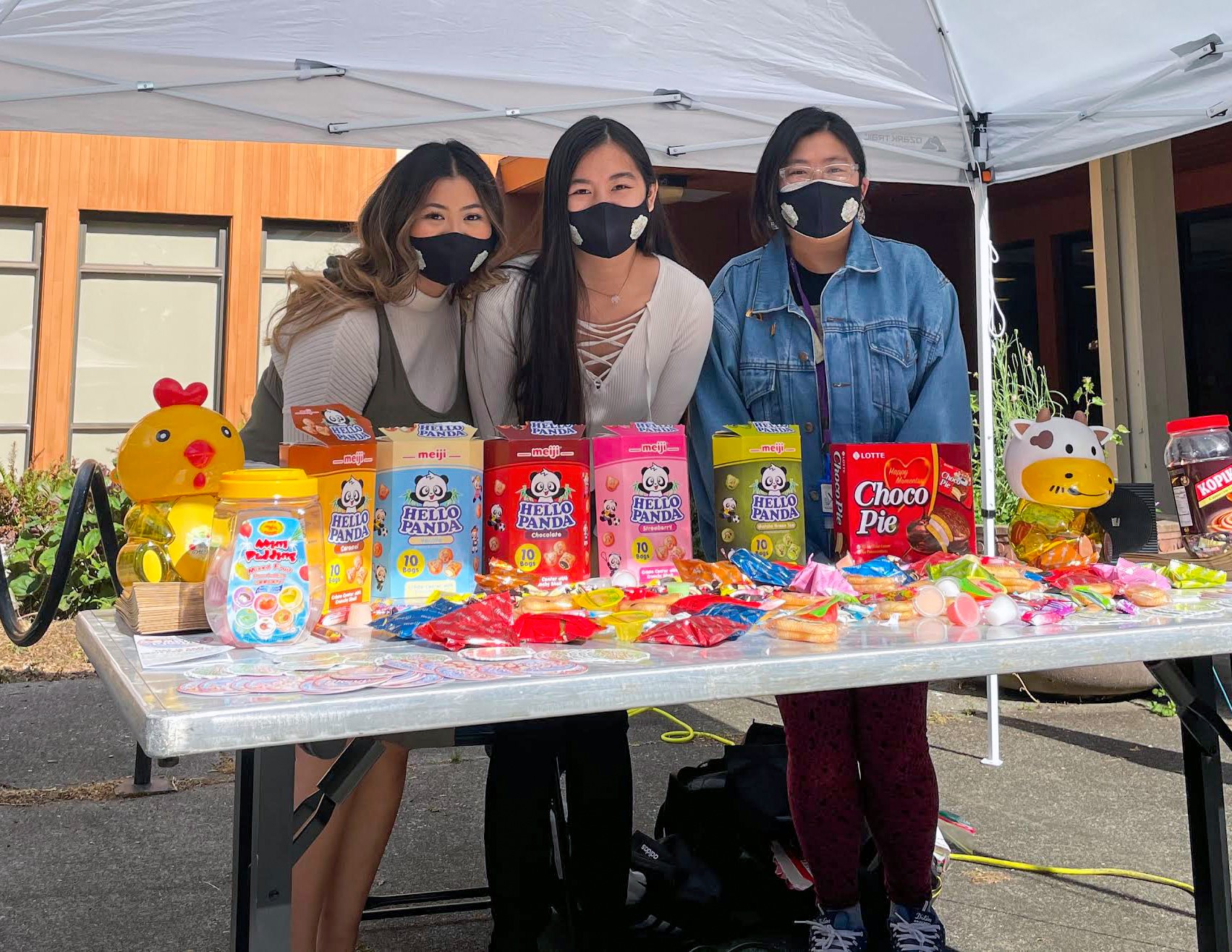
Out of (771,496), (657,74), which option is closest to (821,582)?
(771,496)

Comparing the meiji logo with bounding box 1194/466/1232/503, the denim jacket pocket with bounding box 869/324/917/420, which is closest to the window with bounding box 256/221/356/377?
the denim jacket pocket with bounding box 869/324/917/420

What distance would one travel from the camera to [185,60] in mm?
3182

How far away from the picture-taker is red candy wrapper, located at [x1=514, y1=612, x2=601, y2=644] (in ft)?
4.95

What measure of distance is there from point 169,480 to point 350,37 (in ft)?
6.61

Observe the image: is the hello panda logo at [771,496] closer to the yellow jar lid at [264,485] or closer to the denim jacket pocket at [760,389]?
the denim jacket pocket at [760,389]

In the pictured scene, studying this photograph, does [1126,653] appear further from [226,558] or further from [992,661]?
[226,558]

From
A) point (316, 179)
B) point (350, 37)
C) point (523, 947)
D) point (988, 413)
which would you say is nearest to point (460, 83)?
point (350, 37)

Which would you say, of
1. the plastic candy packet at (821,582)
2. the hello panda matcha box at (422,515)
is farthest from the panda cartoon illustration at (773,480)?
the hello panda matcha box at (422,515)

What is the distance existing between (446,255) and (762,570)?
100 centimetres

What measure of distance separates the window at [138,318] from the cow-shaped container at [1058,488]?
719 centimetres

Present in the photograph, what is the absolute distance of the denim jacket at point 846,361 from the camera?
246 centimetres

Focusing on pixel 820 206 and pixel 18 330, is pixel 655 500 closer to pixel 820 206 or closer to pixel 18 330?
pixel 820 206

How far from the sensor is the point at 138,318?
804cm

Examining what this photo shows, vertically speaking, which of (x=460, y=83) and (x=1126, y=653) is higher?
(x=460, y=83)
